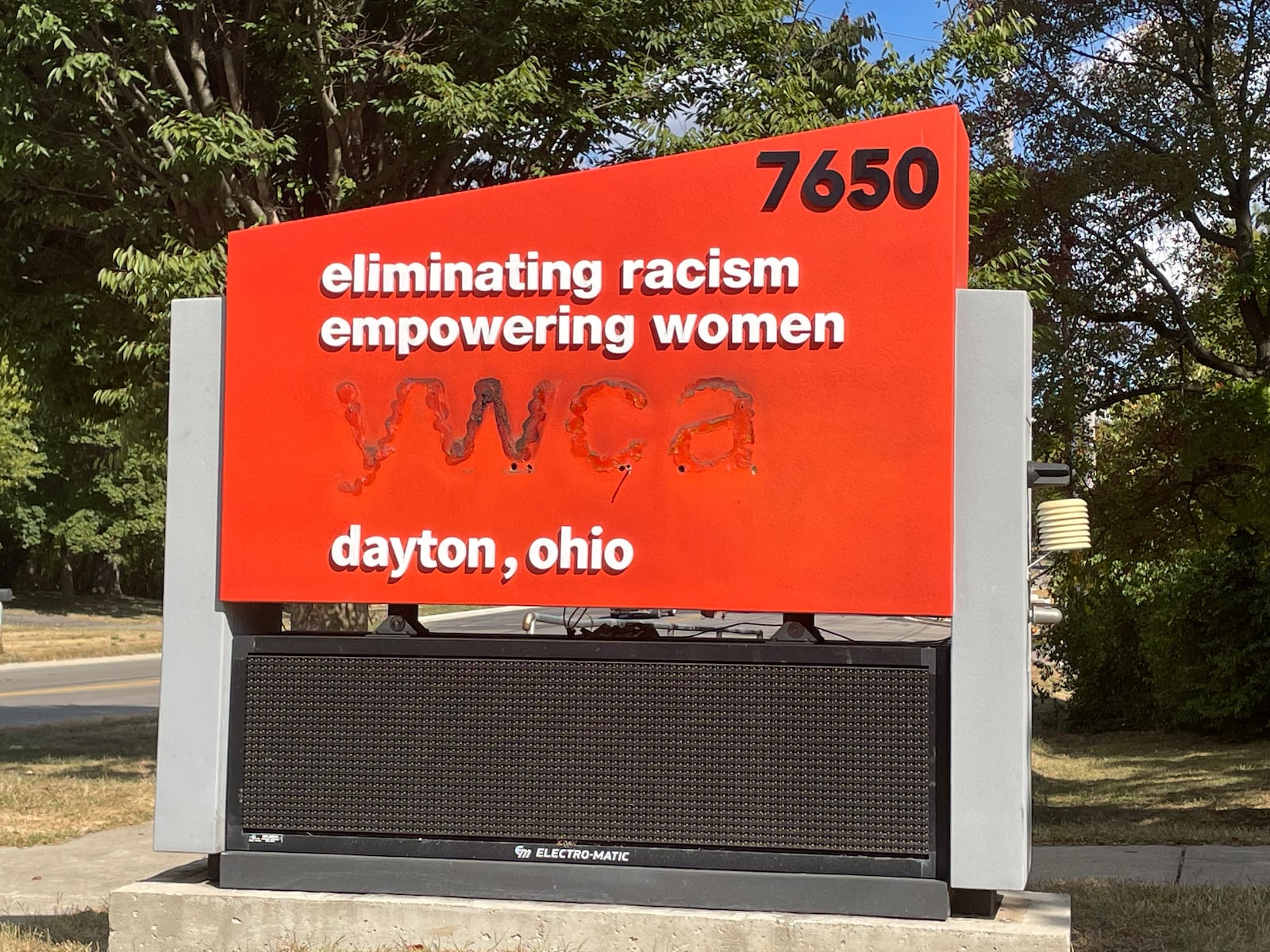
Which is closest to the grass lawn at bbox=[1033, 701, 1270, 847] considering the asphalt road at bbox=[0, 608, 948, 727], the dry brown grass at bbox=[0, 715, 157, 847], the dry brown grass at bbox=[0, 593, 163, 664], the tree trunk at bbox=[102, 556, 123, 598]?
the asphalt road at bbox=[0, 608, 948, 727]

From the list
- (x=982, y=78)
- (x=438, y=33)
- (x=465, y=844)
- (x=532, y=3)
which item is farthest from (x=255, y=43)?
(x=465, y=844)

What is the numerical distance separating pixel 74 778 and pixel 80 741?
10.7 ft

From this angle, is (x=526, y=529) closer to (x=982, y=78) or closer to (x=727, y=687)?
(x=727, y=687)

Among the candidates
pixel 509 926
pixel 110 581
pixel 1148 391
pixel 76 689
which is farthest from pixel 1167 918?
pixel 110 581

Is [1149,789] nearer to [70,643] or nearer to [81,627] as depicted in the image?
[70,643]

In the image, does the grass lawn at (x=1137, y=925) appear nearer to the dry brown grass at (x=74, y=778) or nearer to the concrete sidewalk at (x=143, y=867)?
the concrete sidewalk at (x=143, y=867)

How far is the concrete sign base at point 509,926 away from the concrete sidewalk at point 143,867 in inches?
62.7

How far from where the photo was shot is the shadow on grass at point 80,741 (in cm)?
1544

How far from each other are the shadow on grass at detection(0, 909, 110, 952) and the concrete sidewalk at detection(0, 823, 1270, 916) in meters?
0.30

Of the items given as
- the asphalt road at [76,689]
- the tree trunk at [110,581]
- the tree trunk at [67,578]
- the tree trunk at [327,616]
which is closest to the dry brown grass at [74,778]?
the asphalt road at [76,689]

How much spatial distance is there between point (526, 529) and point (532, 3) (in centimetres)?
618

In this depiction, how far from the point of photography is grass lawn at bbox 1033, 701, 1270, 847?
10773 millimetres

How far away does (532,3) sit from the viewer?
35.7ft

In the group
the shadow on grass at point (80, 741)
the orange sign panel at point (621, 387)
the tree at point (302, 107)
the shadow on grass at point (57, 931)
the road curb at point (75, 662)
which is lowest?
the shadow on grass at point (80, 741)
